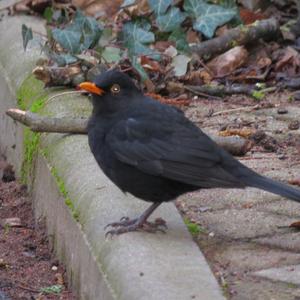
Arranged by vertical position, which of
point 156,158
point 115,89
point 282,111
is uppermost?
point 115,89

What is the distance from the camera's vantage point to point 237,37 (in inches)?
285

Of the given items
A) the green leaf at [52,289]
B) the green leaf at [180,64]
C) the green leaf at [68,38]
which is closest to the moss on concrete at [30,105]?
the green leaf at [68,38]

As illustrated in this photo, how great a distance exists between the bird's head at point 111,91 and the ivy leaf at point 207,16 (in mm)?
2415

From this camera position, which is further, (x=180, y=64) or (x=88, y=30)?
(x=180, y=64)

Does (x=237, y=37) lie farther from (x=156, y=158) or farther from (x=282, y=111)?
(x=156, y=158)

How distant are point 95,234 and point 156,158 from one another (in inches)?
17.4

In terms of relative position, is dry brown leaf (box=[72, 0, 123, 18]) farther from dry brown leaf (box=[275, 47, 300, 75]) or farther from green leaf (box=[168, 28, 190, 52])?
dry brown leaf (box=[275, 47, 300, 75])

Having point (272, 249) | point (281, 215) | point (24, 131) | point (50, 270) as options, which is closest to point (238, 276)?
point (272, 249)

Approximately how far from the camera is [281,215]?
15.6 feet

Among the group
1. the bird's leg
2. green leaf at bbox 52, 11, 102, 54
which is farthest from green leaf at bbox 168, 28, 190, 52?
the bird's leg

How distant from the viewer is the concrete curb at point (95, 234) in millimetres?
3875

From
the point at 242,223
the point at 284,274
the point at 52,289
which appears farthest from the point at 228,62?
the point at 284,274

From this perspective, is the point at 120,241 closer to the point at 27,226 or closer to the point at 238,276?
the point at 238,276

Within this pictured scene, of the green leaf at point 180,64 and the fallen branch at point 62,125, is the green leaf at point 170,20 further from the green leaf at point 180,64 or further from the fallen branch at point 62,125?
the fallen branch at point 62,125
